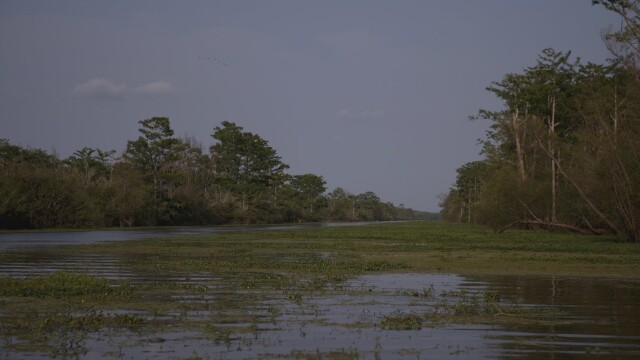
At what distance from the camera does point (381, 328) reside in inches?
466

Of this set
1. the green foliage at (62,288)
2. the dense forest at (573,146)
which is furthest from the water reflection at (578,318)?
the dense forest at (573,146)

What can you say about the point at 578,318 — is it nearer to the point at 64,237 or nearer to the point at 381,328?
the point at 381,328

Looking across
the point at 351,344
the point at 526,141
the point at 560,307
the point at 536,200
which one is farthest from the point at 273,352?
the point at 526,141

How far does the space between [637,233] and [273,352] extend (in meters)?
36.0

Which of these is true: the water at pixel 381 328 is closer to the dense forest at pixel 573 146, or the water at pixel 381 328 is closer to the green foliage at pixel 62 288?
the green foliage at pixel 62 288

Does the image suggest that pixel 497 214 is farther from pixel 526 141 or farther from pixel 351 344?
pixel 351 344

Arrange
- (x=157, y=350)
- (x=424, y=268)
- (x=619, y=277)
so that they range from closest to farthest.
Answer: (x=157, y=350)
(x=619, y=277)
(x=424, y=268)

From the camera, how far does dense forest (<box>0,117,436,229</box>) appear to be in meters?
60.4

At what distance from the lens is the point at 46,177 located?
61.1m

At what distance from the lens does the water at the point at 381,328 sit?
9.81m

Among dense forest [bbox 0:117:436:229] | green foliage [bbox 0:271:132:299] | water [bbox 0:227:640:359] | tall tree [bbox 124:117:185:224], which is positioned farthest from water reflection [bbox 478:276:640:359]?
tall tree [bbox 124:117:185:224]

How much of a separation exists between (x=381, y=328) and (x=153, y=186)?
243ft

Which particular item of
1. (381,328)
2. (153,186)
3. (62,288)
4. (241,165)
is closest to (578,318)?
(381,328)

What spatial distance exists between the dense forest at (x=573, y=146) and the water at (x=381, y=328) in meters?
23.3
